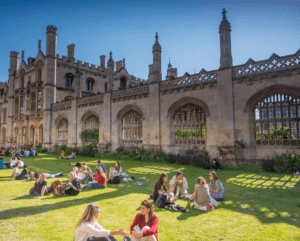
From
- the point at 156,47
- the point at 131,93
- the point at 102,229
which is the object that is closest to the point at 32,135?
the point at 131,93

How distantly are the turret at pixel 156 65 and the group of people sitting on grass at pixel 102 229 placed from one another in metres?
15.9

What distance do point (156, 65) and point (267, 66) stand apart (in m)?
8.79

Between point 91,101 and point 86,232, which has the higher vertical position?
point 91,101

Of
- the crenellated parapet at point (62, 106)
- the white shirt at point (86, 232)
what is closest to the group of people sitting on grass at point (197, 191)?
the white shirt at point (86, 232)

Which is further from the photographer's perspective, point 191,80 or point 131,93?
point 131,93

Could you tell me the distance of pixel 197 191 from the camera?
670cm

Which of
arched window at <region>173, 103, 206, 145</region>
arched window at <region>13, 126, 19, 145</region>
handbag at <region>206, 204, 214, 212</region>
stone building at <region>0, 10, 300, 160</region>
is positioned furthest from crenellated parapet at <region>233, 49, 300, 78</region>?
arched window at <region>13, 126, 19, 145</region>

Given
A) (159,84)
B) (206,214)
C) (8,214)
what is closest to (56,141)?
(159,84)

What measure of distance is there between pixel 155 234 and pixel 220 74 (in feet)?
43.6

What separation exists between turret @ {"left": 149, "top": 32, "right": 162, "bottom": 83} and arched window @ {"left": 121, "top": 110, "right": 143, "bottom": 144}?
370 cm

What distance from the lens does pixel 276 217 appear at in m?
5.83

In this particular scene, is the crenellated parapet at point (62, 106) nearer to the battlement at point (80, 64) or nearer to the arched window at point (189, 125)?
the battlement at point (80, 64)

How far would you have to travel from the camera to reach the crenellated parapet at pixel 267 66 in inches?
506

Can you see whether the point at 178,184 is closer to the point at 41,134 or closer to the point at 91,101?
the point at 91,101
